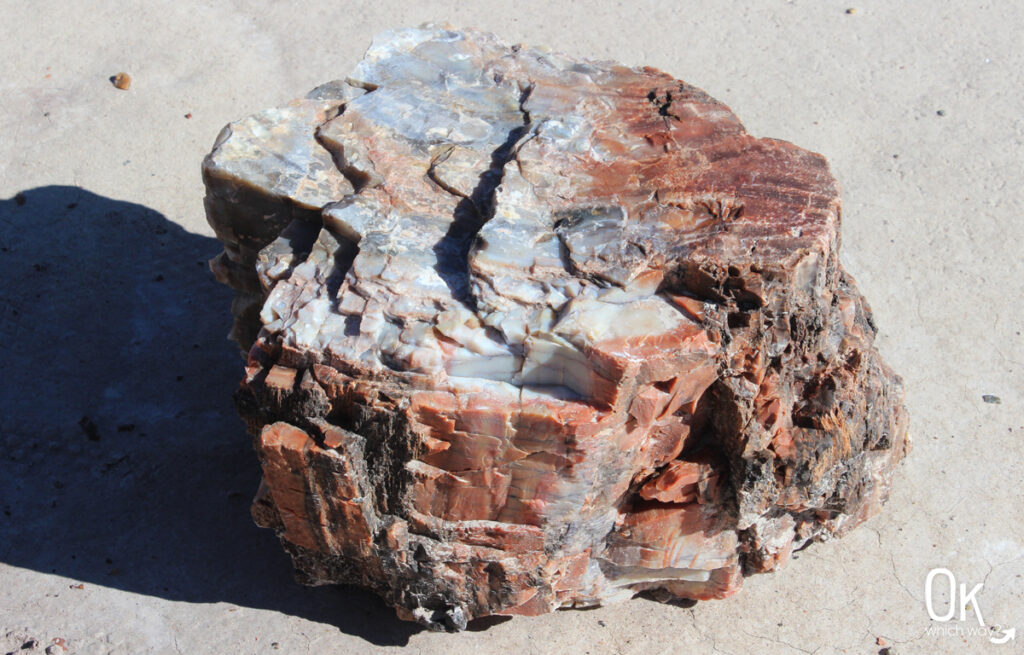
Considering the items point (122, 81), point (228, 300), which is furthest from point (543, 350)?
point (122, 81)

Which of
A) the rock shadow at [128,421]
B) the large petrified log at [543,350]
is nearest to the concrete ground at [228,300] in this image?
the rock shadow at [128,421]

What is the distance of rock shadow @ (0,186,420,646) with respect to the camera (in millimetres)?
4102

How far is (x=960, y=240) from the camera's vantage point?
5570 mm

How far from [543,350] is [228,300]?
241 cm

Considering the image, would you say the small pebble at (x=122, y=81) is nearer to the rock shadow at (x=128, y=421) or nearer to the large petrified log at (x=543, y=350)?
the rock shadow at (x=128, y=421)

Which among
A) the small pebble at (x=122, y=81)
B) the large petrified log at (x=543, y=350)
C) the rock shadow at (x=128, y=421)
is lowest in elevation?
the rock shadow at (x=128, y=421)

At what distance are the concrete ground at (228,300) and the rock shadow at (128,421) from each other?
12mm

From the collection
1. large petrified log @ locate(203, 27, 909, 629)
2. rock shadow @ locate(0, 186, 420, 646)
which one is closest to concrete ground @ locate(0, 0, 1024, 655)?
rock shadow @ locate(0, 186, 420, 646)

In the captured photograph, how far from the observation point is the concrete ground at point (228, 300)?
4.04 metres

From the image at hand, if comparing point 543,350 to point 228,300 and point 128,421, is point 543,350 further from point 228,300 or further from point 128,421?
point 228,300

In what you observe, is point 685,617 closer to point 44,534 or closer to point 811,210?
point 811,210

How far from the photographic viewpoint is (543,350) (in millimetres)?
3221

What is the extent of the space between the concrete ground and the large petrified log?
32 centimetres

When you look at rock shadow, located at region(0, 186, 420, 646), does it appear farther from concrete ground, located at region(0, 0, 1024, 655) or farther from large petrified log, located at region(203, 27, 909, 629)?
large petrified log, located at region(203, 27, 909, 629)
